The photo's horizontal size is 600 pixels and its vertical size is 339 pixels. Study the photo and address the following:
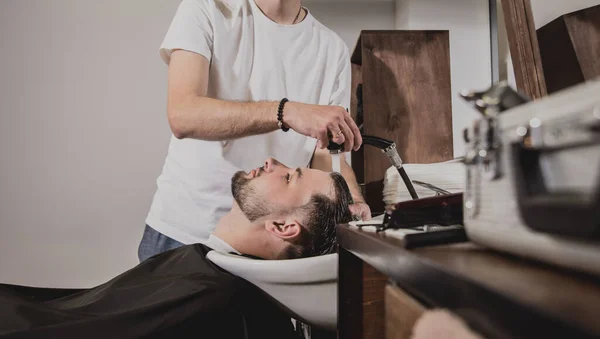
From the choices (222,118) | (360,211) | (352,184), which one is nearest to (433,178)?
(352,184)

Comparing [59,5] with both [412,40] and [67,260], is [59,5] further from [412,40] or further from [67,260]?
[412,40]

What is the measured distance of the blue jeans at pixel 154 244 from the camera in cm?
188

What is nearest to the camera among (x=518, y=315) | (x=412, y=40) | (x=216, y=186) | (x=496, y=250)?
(x=518, y=315)

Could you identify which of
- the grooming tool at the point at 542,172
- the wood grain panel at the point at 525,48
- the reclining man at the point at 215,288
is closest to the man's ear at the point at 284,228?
the reclining man at the point at 215,288

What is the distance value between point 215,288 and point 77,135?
86.5 inches

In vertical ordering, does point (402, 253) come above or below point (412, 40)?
below

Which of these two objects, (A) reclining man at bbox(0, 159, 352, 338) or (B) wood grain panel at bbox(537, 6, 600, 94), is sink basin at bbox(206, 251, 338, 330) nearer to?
(A) reclining man at bbox(0, 159, 352, 338)

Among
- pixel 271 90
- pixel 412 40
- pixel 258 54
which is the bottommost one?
pixel 271 90

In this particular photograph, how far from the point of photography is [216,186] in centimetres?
186

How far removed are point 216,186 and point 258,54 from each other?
22.6 inches

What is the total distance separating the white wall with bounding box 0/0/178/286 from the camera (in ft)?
9.61

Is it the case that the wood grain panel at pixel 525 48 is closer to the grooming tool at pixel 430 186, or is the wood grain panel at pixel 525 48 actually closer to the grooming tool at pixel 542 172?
the grooming tool at pixel 430 186

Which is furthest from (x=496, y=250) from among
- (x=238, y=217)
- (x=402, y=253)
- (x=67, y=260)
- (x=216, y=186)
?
(x=67, y=260)

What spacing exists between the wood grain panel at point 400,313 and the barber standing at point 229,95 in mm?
895
